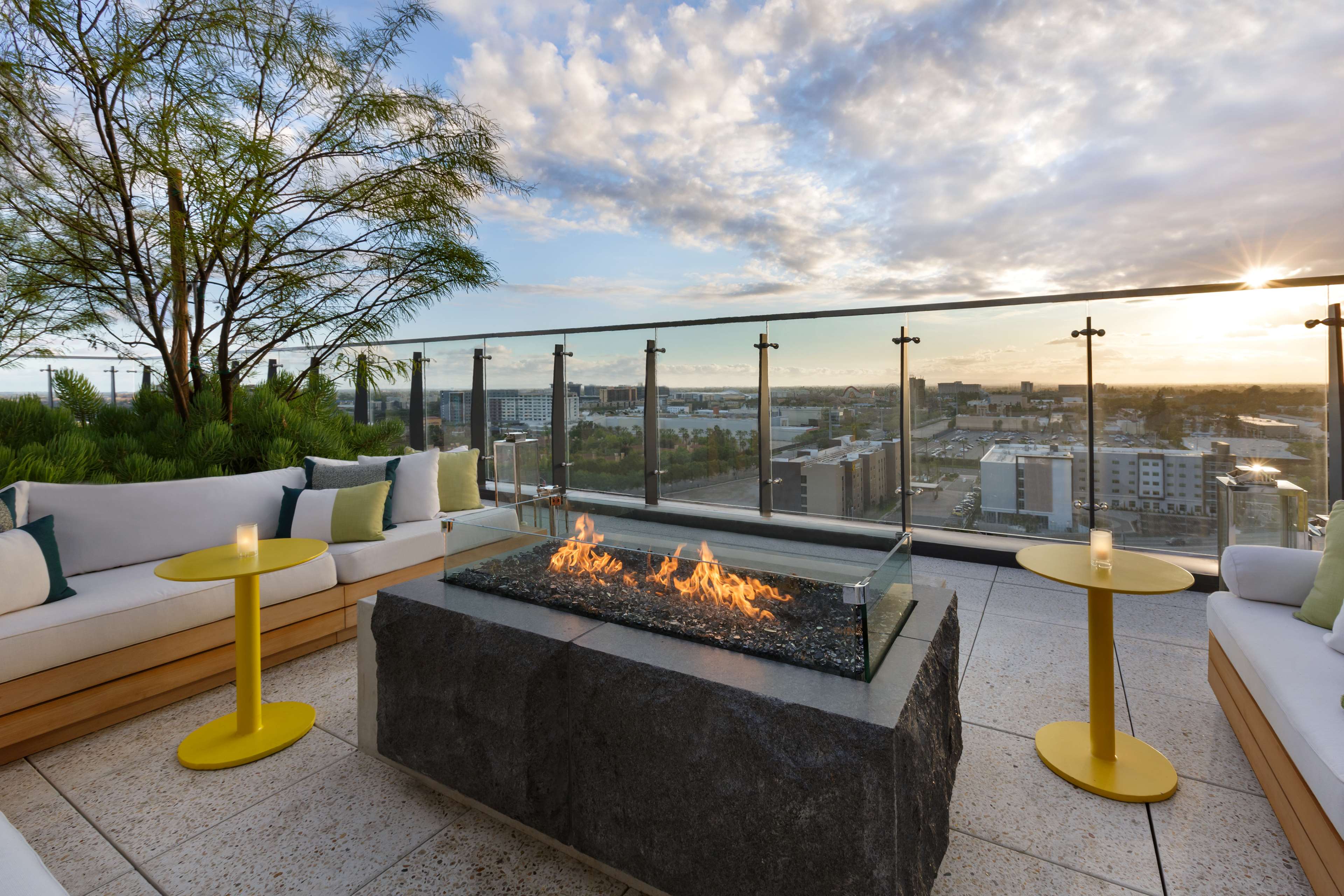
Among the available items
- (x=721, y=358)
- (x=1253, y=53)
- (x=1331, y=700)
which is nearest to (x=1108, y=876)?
(x=1331, y=700)

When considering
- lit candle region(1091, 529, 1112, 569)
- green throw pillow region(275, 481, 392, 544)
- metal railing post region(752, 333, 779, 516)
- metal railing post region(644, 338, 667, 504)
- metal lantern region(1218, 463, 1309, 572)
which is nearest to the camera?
lit candle region(1091, 529, 1112, 569)

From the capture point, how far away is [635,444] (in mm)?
5359

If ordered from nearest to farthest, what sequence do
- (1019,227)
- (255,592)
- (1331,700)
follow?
(1331,700)
(255,592)
(1019,227)

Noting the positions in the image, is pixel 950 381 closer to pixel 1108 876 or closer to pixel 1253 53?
pixel 1253 53

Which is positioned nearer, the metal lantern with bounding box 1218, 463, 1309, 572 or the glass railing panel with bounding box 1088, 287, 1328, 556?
the metal lantern with bounding box 1218, 463, 1309, 572

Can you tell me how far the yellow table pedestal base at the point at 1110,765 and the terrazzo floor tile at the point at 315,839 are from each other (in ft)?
6.23

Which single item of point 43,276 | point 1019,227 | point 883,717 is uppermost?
point 1019,227

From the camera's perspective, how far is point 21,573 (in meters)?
2.15

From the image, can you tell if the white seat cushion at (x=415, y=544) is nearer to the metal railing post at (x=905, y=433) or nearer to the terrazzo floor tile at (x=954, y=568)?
the terrazzo floor tile at (x=954, y=568)

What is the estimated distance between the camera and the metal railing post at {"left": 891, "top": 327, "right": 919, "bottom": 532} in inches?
171

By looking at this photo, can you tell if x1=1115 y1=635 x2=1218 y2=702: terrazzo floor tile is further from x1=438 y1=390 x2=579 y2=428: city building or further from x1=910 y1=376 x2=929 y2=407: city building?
x1=438 y1=390 x2=579 y2=428: city building

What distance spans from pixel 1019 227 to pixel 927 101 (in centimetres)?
132

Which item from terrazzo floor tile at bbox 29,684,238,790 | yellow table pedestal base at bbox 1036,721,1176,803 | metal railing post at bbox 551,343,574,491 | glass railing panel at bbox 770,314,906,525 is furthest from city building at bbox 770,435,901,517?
terrazzo floor tile at bbox 29,684,238,790

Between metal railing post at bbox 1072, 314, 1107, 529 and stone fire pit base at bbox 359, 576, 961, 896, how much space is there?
111 inches
